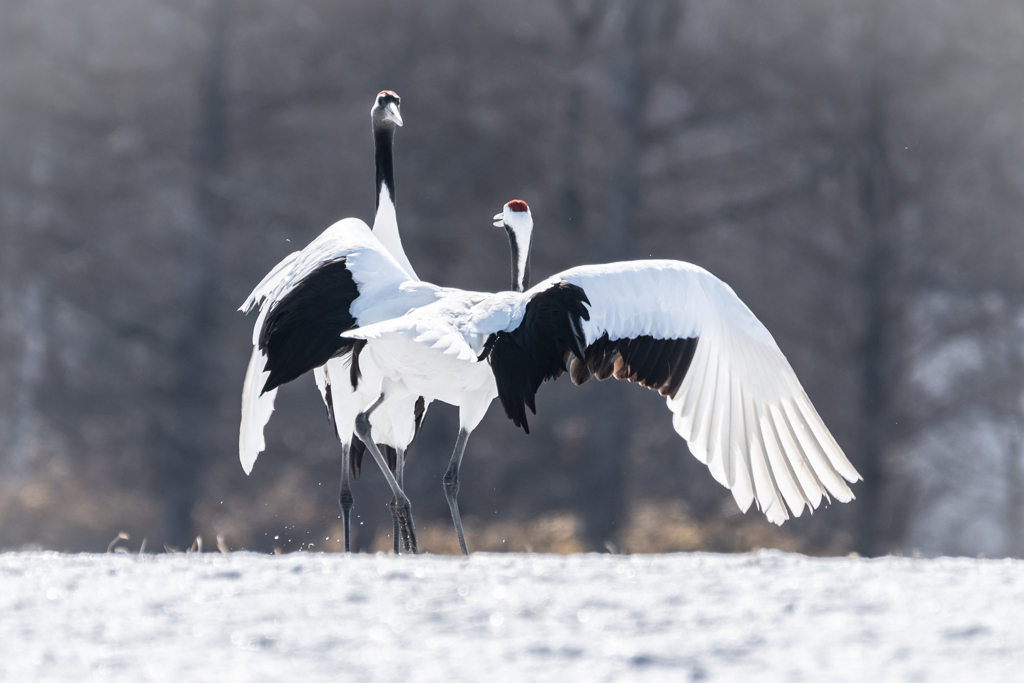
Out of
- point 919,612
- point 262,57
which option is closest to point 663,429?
point 262,57

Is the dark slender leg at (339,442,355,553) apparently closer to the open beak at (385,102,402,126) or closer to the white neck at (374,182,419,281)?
the white neck at (374,182,419,281)

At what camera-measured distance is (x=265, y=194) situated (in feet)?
48.8

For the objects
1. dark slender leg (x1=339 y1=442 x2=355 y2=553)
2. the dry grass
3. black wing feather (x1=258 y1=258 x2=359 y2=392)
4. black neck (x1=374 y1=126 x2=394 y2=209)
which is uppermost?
black neck (x1=374 y1=126 x2=394 y2=209)

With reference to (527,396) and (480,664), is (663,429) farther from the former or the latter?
(480,664)

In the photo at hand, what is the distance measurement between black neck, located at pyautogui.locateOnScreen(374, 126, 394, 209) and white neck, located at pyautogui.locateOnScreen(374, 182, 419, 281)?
0.10 feet

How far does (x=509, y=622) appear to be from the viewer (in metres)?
2.96

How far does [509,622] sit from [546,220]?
11414 millimetres

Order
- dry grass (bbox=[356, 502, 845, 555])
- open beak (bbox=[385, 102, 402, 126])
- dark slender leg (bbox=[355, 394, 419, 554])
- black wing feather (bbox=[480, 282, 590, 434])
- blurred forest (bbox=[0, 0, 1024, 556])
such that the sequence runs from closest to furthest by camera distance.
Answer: black wing feather (bbox=[480, 282, 590, 434])
dark slender leg (bbox=[355, 394, 419, 554])
open beak (bbox=[385, 102, 402, 126])
dry grass (bbox=[356, 502, 845, 555])
blurred forest (bbox=[0, 0, 1024, 556])

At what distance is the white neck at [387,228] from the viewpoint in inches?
255

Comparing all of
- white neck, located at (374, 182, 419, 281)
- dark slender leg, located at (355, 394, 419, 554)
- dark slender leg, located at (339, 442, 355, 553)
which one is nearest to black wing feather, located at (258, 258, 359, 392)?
dark slender leg, located at (355, 394, 419, 554)

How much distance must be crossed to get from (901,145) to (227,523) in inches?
377

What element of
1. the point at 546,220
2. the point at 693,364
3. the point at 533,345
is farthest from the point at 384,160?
the point at 546,220

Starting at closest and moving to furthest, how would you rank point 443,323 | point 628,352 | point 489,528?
point 443,323 → point 628,352 → point 489,528

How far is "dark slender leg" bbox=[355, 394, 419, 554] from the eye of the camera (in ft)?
18.6
